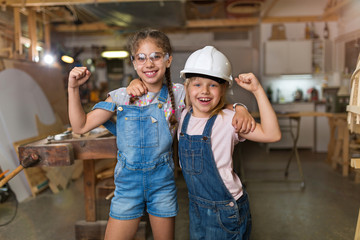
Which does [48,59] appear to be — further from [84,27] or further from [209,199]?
[209,199]

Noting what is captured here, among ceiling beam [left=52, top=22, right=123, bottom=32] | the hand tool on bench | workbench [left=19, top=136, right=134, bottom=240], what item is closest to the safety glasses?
workbench [left=19, top=136, right=134, bottom=240]

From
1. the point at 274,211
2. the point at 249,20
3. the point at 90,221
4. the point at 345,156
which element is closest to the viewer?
the point at 90,221

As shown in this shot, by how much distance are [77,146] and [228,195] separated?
119 centimetres

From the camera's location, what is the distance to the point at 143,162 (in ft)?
5.43

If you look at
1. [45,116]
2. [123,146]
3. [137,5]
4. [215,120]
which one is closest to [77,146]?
[123,146]

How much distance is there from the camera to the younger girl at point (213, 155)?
4.94 feet

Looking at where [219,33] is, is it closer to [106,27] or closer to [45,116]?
[106,27]

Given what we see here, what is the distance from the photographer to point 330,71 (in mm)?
7102

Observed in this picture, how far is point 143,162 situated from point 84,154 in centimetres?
69

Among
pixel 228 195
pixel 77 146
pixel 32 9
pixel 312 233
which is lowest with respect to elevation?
pixel 312 233

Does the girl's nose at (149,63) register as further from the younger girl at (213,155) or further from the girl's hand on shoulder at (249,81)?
the girl's hand on shoulder at (249,81)

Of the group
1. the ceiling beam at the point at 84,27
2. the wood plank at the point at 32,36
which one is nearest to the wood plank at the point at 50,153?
the wood plank at the point at 32,36

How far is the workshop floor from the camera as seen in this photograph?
111 inches

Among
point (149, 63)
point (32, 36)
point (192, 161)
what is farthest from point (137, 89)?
point (32, 36)
